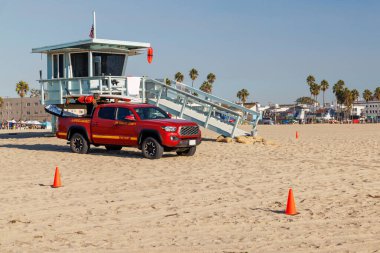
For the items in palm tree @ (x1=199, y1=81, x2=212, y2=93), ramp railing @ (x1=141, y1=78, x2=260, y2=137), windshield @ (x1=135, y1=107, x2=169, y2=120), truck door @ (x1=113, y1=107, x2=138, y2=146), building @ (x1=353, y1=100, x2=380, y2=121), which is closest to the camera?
truck door @ (x1=113, y1=107, x2=138, y2=146)

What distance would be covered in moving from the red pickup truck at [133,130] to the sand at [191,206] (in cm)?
65

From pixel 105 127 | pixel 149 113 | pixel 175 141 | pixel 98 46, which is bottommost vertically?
pixel 175 141

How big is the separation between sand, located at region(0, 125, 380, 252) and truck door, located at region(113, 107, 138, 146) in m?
0.95

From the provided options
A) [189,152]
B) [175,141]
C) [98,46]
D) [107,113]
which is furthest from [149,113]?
[98,46]

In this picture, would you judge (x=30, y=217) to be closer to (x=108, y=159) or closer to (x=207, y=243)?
(x=207, y=243)

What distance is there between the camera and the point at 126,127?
17.4 m

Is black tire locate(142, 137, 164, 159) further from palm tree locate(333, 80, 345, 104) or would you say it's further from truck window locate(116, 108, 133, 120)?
palm tree locate(333, 80, 345, 104)

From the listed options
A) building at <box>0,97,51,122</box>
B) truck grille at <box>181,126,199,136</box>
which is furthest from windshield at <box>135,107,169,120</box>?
building at <box>0,97,51,122</box>

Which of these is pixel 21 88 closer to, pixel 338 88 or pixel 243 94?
pixel 243 94

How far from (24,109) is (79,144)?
124 metres

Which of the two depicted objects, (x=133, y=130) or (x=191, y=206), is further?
(x=133, y=130)

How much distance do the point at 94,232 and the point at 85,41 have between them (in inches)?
777

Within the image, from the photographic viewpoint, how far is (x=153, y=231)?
732 cm

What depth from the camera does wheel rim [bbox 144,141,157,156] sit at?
16719mm
